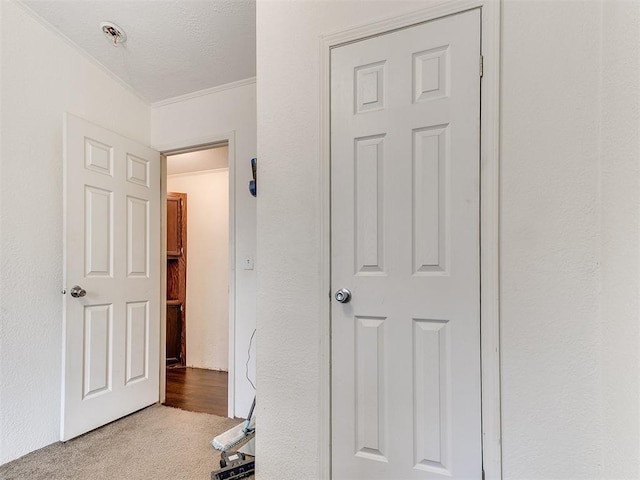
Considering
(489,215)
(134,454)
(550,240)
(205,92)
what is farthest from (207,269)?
(550,240)

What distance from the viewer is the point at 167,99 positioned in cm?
280

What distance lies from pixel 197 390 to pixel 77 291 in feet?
4.90

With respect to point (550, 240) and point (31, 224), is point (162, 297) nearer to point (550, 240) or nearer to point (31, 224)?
point (31, 224)

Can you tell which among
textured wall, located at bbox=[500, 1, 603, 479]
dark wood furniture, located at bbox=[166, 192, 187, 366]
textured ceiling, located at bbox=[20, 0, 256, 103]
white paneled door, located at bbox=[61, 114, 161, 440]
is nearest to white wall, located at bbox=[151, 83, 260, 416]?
textured ceiling, located at bbox=[20, 0, 256, 103]

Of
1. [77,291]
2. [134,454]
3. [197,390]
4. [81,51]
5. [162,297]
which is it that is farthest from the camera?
[197,390]

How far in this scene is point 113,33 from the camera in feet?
7.15

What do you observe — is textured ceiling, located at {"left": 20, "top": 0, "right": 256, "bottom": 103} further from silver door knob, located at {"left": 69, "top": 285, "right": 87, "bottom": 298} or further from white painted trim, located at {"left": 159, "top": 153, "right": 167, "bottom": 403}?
silver door knob, located at {"left": 69, "top": 285, "right": 87, "bottom": 298}

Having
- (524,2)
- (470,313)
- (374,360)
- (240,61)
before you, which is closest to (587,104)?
(524,2)

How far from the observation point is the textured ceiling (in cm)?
201

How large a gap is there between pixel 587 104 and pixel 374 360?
117cm

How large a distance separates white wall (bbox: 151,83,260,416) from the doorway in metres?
1.12

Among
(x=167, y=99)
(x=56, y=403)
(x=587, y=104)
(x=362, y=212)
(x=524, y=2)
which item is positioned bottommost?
(x=56, y=403)

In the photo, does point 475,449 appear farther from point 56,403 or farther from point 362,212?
point 56,403

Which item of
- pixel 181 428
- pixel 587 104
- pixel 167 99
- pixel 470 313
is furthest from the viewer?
pixel 167 99
